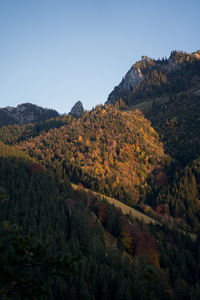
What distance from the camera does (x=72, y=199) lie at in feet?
313

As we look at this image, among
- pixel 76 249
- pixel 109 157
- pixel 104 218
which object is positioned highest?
pixel 109 157

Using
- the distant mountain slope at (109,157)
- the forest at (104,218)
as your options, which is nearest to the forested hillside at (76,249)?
the forest at (104,218)

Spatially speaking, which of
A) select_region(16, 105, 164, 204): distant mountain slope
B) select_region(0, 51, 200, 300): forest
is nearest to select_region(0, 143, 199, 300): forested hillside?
select_region(0, 51, 200, 300): forest

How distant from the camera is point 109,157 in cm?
16512

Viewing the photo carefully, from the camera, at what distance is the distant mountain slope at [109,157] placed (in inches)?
5438

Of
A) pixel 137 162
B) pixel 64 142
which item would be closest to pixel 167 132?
pixel 137 162

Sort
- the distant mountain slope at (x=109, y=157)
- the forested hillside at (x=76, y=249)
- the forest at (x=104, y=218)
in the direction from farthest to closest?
the distant mountain slope at (x=109, y=157) → the forest at (x=104, y=218) → the forested hillside at (x=76, y=249)

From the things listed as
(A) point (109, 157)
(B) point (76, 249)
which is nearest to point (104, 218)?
(B) point (76, 249)

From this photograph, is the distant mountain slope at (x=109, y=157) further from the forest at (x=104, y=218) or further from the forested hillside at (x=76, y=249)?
the forested hillside at (x=76, y=249)

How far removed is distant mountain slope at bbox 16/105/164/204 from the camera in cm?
13812

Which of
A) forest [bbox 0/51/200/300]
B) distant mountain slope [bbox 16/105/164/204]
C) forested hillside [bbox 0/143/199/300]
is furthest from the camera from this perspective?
distant mountain slope [bbox 16/105/164/204]

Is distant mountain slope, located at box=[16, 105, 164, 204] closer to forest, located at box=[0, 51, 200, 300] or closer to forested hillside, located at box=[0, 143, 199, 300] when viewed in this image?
forest, located at box=[0, 51, 200, 300]

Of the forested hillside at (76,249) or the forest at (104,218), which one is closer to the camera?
the forested hillside at (76,249)

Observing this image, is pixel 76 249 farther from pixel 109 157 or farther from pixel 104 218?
pixel 109 157
